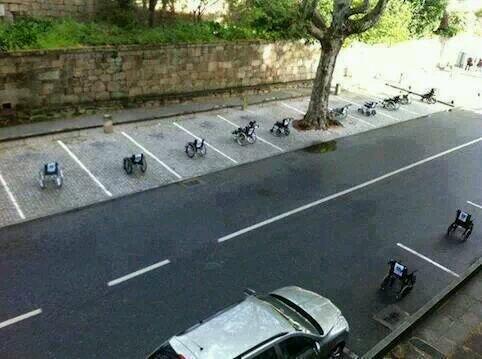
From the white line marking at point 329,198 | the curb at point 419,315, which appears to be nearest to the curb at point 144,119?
the white line marking at point 329,198

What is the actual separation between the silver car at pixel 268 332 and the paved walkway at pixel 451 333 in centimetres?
179

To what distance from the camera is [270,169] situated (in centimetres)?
1762

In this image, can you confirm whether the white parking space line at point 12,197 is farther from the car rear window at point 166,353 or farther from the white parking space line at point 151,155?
the car rear window at point 166,353

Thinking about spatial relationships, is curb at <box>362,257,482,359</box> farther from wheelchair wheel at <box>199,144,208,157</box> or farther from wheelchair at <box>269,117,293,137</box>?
wheelchair at <box>269,117,293,137</box>

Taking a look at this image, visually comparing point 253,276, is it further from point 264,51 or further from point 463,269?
point 264,51

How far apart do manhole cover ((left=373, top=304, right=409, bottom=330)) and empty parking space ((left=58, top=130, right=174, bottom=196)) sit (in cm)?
813

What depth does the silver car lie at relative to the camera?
734 centimetres

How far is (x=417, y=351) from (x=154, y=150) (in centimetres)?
1166

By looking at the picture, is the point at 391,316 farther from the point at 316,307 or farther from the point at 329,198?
the point at 329,198

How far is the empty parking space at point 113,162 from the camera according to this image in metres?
15.3

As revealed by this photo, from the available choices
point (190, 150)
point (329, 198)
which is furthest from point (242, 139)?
point (329, 198)

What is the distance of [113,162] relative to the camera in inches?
654

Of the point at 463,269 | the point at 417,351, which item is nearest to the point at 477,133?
the point at 463,269

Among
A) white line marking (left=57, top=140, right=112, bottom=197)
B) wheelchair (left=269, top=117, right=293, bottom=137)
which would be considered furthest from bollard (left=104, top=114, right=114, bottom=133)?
wheelchair (left=269, top=117, right=293, bottom=137)
